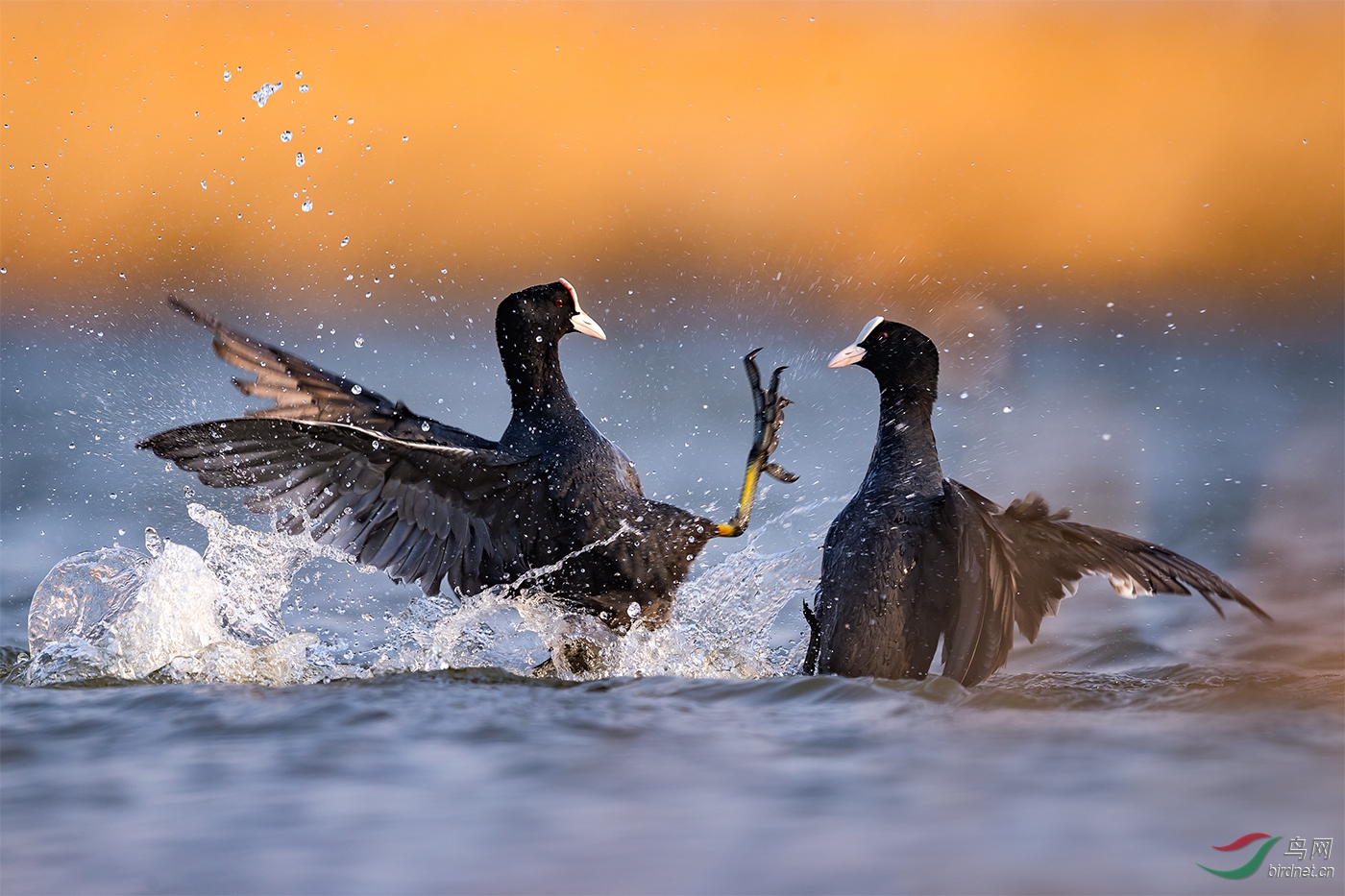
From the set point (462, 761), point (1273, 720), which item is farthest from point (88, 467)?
point (1273, 720)

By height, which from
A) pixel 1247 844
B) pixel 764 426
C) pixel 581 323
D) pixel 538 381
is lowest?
pixel 1247 844

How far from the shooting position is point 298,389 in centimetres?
470

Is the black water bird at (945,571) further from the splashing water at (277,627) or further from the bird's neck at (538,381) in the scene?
the bird's neck at (538,381)

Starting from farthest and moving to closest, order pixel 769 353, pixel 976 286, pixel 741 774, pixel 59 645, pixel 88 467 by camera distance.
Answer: pixel 769 353 → pixel 976 286 → pixel 88 467 → pixel 59 645 → pixel 741 774

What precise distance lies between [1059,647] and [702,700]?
79.6 inches

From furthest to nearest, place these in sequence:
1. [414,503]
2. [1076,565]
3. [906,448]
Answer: [414,503] → [906,448] → [1076,565]

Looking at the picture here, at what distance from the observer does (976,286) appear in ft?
26.0

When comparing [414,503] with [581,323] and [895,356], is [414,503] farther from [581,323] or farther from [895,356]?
[895,356]

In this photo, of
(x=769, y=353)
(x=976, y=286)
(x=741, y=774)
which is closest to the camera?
(x=741, y=774)

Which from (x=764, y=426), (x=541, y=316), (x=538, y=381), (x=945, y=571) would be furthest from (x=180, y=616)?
(x=945, y=571)

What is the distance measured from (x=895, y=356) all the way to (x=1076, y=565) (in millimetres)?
886

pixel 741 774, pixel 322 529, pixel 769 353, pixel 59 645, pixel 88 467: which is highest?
pixel 769 353

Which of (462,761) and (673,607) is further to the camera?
(673,607)

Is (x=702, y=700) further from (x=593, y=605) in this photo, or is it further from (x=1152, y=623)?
(x=1152, y=623)
